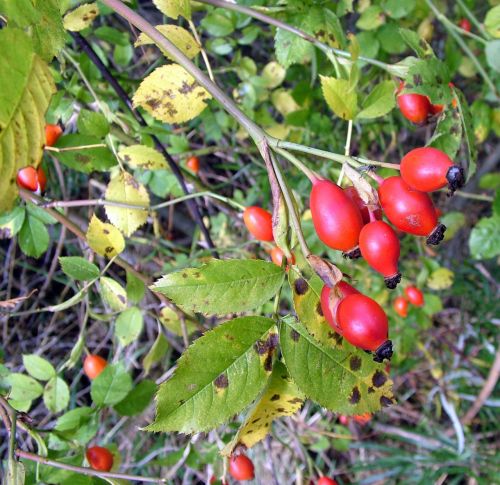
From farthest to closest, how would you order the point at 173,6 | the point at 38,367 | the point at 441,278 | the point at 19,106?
the point at 441,278, the point at 38,367, the point at 173,6, the point at 19,106

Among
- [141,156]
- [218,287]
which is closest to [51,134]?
[141,156]

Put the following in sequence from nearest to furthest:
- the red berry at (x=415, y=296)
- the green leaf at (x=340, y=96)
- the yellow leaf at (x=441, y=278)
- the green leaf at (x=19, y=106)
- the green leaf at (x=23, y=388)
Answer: the green leaf at (x=19, y=106)
the green leaf at (x=340, y=96)
the green leaf at (x=23, y=388)
the red berry at (x=415, y=296)
the yellow leaf at (x=441, y=278)

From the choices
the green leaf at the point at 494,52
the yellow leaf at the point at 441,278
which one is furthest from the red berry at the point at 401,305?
the green leaf at the point at 494,52

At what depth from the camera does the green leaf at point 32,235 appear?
150 centimetres

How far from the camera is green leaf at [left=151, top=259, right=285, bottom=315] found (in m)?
0.83

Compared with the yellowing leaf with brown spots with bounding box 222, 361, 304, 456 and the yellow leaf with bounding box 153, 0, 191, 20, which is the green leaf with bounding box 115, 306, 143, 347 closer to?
the yellowing leaf with brown spots with bounding box 222, 361, 304, 456

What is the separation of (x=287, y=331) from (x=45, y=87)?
0.51m

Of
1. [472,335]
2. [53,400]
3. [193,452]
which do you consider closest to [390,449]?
[472,335]

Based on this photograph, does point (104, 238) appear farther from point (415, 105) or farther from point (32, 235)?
point (415, 105)

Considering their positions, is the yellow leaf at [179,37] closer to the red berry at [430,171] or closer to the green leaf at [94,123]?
the green leaf at [94,123]

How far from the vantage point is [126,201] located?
1.42m

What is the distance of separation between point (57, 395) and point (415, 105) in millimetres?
1270

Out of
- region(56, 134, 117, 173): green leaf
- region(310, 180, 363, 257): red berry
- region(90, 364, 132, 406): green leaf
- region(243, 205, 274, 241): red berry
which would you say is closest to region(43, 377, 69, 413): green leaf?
region(90, 364, 132, 406): green leaf

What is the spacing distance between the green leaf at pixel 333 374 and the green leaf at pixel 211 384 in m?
0.06
